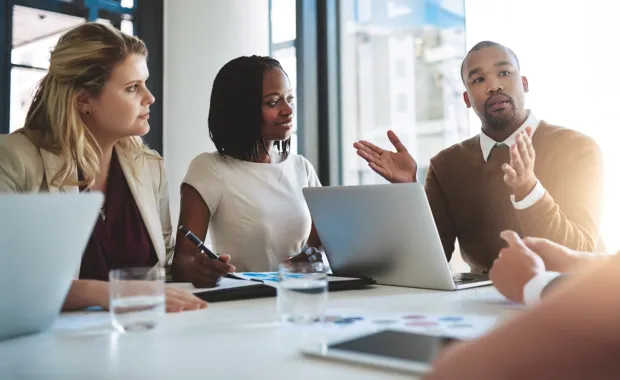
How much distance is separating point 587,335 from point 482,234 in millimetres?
1812

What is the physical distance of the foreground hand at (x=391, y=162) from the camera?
1.83m

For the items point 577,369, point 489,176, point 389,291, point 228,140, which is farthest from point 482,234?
point 577,369

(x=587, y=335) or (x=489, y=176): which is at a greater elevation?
(x=489, y=176)

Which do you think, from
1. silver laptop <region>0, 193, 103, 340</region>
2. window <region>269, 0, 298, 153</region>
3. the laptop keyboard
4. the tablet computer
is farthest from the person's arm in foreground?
window <region>269, 0, 298, 153</region>

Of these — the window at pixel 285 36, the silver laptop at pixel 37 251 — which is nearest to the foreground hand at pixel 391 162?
the silver laptop at pixel 37 251

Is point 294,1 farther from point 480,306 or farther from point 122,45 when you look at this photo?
point 480,306

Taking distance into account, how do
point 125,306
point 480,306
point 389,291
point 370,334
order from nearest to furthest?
1. point 370,334
2. point 125,306
3. point 480,306
4. point 389,291

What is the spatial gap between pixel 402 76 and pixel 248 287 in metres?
2.01

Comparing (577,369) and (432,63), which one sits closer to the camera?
(577,369)

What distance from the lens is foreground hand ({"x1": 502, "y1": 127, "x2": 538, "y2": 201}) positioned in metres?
1.59

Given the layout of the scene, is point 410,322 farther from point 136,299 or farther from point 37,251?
point 37,251

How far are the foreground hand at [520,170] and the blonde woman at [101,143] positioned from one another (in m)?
1.02

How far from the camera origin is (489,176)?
2078 mm

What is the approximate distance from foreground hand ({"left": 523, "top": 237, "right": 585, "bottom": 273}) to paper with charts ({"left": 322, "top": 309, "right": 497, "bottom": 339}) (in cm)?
29
